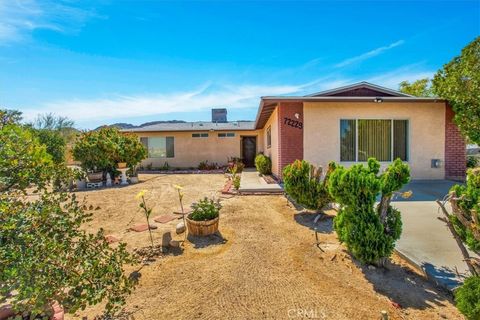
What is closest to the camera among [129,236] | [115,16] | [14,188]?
A: [14,188]

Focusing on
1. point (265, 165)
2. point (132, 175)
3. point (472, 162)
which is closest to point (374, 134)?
point (265, 165)

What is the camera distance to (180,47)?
33.2 ft

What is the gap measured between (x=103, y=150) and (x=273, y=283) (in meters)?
10.8

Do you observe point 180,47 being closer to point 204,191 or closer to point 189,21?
point 189,21

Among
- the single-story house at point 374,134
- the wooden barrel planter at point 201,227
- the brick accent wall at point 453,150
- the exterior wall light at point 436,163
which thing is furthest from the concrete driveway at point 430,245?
the brick accent wall at point 453,150

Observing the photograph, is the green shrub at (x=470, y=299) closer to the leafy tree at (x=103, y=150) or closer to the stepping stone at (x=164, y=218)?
the stepping stone at (x=164, y=218)

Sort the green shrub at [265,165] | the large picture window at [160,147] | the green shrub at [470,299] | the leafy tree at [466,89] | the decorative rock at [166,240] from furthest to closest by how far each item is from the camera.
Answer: the large picture window at [160,147], the green shrub at [265,165], the leafy tree at [466,89], the decorative rock at [166,240], the green shrub at [470,299]

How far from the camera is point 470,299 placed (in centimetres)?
208

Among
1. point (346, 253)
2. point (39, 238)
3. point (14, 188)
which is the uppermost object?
point (14, 188)

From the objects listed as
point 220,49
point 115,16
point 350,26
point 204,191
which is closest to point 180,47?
point 220,49

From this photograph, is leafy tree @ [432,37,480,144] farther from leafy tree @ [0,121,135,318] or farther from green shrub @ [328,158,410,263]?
leafy tree @ [0,121,135,318]

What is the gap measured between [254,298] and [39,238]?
2214 millimetres
